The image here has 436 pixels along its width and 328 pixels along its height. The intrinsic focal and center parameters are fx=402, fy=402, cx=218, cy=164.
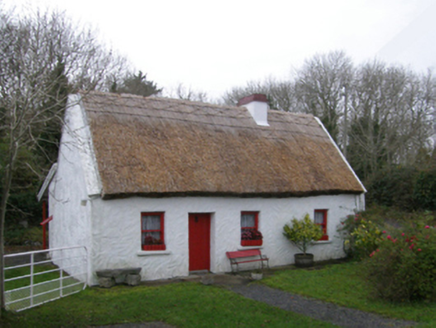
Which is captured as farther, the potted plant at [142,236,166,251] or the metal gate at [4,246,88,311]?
the potted plant at [142,236,166,251]

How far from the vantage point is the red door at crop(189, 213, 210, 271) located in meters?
12.7

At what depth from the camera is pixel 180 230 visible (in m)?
12.1

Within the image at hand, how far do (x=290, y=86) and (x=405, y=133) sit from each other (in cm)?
1141

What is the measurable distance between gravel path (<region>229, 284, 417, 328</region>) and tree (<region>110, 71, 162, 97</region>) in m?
22.8

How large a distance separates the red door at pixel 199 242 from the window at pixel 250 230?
1284mm

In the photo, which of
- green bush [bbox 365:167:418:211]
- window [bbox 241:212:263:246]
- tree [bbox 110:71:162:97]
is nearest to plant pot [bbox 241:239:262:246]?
window [bbox 241:212:263:246]

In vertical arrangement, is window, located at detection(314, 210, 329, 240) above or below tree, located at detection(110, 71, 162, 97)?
below

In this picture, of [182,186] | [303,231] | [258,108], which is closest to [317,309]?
[303,231]

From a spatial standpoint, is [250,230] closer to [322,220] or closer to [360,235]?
[322,220]

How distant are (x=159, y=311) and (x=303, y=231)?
6647 mm

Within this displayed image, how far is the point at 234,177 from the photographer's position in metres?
13.3

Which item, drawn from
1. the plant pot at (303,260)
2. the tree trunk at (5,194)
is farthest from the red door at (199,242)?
the tree trunk at (5,194)

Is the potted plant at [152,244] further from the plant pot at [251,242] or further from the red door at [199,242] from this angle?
the plant pot at [251,242]

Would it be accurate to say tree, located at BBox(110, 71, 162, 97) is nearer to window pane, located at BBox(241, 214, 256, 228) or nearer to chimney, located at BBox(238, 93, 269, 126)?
chimney, located at BBox(238, 93, 269, 126)
